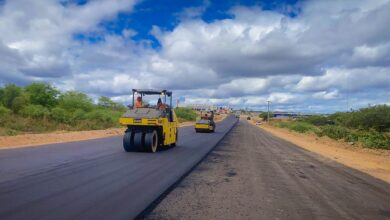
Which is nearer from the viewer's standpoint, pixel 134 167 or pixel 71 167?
pixel 71 167

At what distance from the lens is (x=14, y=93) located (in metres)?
43.4

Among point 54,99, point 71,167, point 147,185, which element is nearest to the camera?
point 147,185

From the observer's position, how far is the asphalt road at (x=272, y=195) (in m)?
7.03

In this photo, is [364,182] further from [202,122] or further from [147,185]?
[202,122]

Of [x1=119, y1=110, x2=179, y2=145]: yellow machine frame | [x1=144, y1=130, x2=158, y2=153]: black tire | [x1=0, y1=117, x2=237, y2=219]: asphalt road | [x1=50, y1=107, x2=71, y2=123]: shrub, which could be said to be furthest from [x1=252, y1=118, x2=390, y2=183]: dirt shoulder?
[x1=50, y1=107, x2=71, y2=123]: shrub

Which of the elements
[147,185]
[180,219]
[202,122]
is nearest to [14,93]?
[202,122]

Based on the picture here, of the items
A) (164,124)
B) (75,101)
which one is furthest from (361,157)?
(75,101)

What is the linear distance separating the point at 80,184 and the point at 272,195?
435 cm

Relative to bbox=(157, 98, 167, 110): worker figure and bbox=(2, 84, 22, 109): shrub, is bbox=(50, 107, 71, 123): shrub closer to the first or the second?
bbox=(2, 84, 22, 109): shrub

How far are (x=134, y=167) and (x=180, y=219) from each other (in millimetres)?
5871

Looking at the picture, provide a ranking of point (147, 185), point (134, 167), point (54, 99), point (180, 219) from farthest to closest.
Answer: point (54, 99), point (134, 167), point (147, 185), point (180, 219)

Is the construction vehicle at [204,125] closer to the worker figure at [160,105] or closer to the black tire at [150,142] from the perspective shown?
the worker figure at [160,105]

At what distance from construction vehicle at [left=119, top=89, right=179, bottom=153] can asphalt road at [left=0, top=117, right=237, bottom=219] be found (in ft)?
8.99

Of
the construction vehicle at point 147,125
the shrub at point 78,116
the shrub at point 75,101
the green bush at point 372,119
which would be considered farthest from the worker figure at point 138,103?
the green bush at point 372,119
